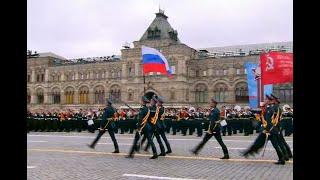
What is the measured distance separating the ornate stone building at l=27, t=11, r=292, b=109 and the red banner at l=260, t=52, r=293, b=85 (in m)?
31.2

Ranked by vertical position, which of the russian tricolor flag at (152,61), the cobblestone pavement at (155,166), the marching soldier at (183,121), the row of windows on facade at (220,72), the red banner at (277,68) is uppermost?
the row of windows on facade at (220,72)

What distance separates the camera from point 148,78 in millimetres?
54469

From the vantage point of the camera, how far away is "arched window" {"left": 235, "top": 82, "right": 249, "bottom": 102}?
49.1 meters

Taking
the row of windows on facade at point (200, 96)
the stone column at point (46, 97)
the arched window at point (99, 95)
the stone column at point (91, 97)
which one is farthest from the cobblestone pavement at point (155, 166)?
the stone column at point (46, 97)

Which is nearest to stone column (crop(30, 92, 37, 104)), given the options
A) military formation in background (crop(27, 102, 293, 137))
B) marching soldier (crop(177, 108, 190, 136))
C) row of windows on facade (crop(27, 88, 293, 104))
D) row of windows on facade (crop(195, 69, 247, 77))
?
row of windows on facade (crop(27, 88, 293, 104))

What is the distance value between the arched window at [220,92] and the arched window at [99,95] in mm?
16647

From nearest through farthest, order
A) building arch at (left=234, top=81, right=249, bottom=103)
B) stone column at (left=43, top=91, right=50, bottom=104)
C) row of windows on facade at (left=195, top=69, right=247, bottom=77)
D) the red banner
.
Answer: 1. the red banner
2. building arch at (left=234, top=81, right=249, bottom=103)
3. row of windows on facade at (left=195, top=69, right=247, bottom=77)
4. stone column at (left=43, top=91, right=50, bottom=104)

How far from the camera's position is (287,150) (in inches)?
460

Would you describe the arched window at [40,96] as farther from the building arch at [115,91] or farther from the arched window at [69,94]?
the building arch at [115,91]

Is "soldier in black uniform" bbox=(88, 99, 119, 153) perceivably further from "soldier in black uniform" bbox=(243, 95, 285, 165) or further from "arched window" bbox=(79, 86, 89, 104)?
"arched window" bbox=(79, 86, 89, 104)

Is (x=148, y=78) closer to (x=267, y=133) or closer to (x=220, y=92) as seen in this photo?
(x=220, y=92)

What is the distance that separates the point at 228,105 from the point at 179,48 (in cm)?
957

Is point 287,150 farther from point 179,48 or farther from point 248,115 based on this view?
point 179,48

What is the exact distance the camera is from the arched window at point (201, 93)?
170 feet
